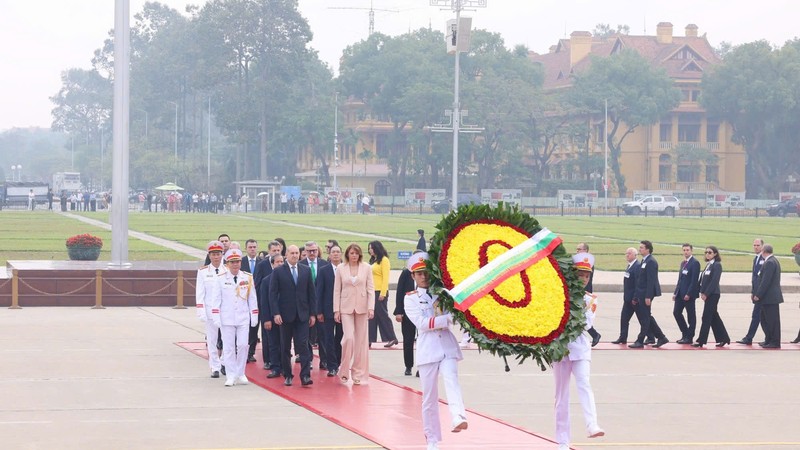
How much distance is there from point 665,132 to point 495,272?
106 metres

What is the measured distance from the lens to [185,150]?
145 meters

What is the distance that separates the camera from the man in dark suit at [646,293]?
63.6 ft

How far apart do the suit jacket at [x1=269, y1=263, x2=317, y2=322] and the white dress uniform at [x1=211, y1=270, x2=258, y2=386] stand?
0.83 ft

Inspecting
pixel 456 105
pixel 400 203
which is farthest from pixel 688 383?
pixel 400 203

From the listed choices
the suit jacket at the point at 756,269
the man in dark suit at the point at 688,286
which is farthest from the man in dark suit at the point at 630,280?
the suit jacket at the point at 756,269

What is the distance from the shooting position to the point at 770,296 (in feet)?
65.6

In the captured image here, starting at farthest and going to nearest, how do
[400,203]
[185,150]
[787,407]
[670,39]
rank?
[185,150], [670,39], [400,203], [787,407]

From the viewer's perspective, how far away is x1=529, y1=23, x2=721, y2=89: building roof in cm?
11338

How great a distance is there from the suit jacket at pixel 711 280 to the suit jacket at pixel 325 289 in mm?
6527

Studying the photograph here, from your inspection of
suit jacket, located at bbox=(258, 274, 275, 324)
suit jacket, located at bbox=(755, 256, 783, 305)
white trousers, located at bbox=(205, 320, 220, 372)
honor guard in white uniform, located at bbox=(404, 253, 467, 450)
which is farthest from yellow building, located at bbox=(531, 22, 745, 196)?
honor guard in white uniform, located at bbox=(404, 253, 467, 450)

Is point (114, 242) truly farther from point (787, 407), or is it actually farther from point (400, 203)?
point (400, 203)

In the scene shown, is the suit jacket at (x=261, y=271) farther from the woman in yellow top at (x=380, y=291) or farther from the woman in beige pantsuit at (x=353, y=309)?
the woman in beige pantsuit at (x=353, y=309)

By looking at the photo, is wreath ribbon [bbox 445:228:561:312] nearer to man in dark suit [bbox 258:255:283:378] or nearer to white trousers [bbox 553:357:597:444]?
white trousers [bbox 553:357:597:444]

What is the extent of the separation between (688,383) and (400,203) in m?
88.9
